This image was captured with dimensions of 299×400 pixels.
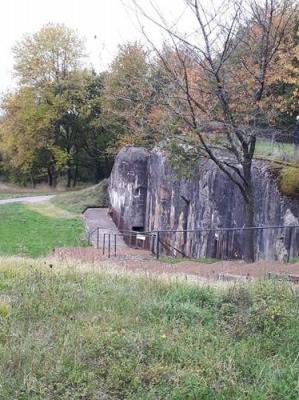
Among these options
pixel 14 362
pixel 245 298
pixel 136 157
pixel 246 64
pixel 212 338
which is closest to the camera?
pixel 14 362

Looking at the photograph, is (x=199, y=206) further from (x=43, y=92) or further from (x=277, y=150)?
(x=43, y=92)

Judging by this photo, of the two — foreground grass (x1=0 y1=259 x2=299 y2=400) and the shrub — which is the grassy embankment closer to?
the shrub

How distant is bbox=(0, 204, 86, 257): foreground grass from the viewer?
2370 cm

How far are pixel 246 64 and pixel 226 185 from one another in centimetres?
491

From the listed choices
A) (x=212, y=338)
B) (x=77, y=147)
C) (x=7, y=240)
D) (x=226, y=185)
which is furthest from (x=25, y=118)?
(x=212, y=338)

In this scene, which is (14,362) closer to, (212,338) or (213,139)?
(212,338)

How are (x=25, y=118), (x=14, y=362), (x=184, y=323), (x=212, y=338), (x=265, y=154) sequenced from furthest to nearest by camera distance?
(x=25, y=118), (x=265, y=154), (x=184, y=323), (x=212, y=338), (x=14, y=362)

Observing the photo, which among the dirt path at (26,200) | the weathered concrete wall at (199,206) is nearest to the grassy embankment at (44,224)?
the dirt path at (26,200)

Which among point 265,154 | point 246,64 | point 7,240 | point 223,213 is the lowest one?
point 7,240

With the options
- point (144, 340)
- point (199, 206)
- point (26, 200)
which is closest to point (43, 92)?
point (26, 200)

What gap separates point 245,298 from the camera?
20.7ft

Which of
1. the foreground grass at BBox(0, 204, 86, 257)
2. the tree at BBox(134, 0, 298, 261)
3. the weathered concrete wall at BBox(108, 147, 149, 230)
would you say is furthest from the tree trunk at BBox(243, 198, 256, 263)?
the weathered concrete wall at BBox(108, 147, 149, 230)

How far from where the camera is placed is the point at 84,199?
3775 centimetres

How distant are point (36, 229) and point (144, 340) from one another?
79.6 ft
